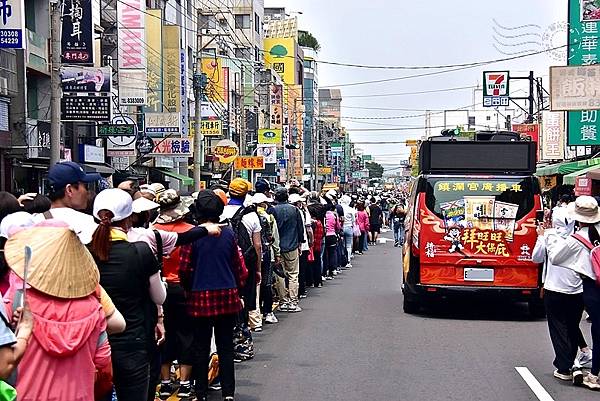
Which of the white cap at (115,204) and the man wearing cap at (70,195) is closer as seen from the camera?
the man wearing cap at (70,195)

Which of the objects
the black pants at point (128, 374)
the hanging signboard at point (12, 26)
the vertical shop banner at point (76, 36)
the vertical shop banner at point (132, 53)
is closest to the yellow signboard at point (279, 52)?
the vertical shop banner at point (132, 53)

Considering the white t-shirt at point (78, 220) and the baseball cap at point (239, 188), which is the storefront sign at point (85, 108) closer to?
the baseball cap at point (239, 188)

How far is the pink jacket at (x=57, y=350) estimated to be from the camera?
4344 millimetres

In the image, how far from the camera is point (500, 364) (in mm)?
10430

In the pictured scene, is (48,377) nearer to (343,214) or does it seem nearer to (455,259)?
(455,259)

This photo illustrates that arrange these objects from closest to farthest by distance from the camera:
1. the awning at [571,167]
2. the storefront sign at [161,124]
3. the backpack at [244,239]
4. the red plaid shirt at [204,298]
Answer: the red plaid shirt at [204,298]
the backpack at [244,239]
the awning at [571,167]
the storefront sign at [161,124]

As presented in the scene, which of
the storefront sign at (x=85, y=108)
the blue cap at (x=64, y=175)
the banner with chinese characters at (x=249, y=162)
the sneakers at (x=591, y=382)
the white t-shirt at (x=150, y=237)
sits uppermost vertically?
the storefront sign at (x=85, y=108)

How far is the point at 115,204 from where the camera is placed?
19.5ft

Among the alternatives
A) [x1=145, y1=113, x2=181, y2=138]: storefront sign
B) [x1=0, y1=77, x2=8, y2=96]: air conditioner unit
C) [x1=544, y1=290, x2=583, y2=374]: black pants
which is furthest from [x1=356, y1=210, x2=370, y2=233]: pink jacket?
[x1=544, y1=290, x2=583, y2=374]: black pants

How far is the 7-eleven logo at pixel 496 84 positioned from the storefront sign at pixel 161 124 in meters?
20.7

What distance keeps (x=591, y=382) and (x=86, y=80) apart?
60.1ft

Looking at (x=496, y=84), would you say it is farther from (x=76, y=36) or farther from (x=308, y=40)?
(x=308, y=40)

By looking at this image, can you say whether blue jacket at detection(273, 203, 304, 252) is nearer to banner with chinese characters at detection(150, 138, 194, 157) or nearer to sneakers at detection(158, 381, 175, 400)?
sneakers at detection(158, 381, 175, 400)

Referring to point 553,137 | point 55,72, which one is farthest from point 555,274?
point 553,137
